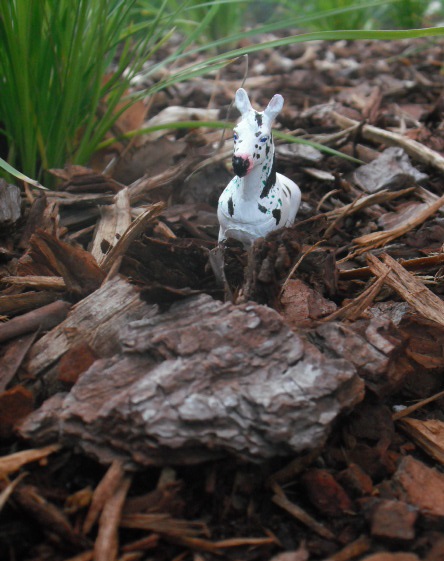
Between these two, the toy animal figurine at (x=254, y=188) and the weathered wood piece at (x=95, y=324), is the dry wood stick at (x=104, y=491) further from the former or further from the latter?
the toy animal figurine at (x=254, y=188)

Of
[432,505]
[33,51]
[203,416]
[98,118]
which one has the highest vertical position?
[33,51]

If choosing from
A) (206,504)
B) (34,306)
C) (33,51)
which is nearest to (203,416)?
(206,504)

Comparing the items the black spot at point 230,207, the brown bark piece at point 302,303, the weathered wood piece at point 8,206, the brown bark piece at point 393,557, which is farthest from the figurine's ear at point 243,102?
the brown bark piece at point 393,557

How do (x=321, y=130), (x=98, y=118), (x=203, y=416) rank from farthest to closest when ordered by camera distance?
(x=321, y=130) → (x=98, y=118) → (x=203, y=416)

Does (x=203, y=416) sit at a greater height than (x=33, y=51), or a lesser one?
lesser

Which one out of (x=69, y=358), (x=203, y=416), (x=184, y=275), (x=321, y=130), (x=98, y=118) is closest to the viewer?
(x=203, y=416)

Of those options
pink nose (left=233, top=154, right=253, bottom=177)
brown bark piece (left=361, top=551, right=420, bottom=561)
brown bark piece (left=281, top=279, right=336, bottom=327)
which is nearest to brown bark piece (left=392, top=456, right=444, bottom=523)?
brown bark piece (left=361, top=551, right=420, bottom=561)

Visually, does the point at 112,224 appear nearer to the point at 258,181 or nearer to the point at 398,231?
the point at 258,181

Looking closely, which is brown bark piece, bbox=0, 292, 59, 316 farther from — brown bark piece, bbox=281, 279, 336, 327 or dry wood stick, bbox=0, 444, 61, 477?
brown bark piece, bbox=281, 279, 336, 327

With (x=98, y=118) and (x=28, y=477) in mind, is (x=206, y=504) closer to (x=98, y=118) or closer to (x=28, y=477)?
(x=28, y=477)
